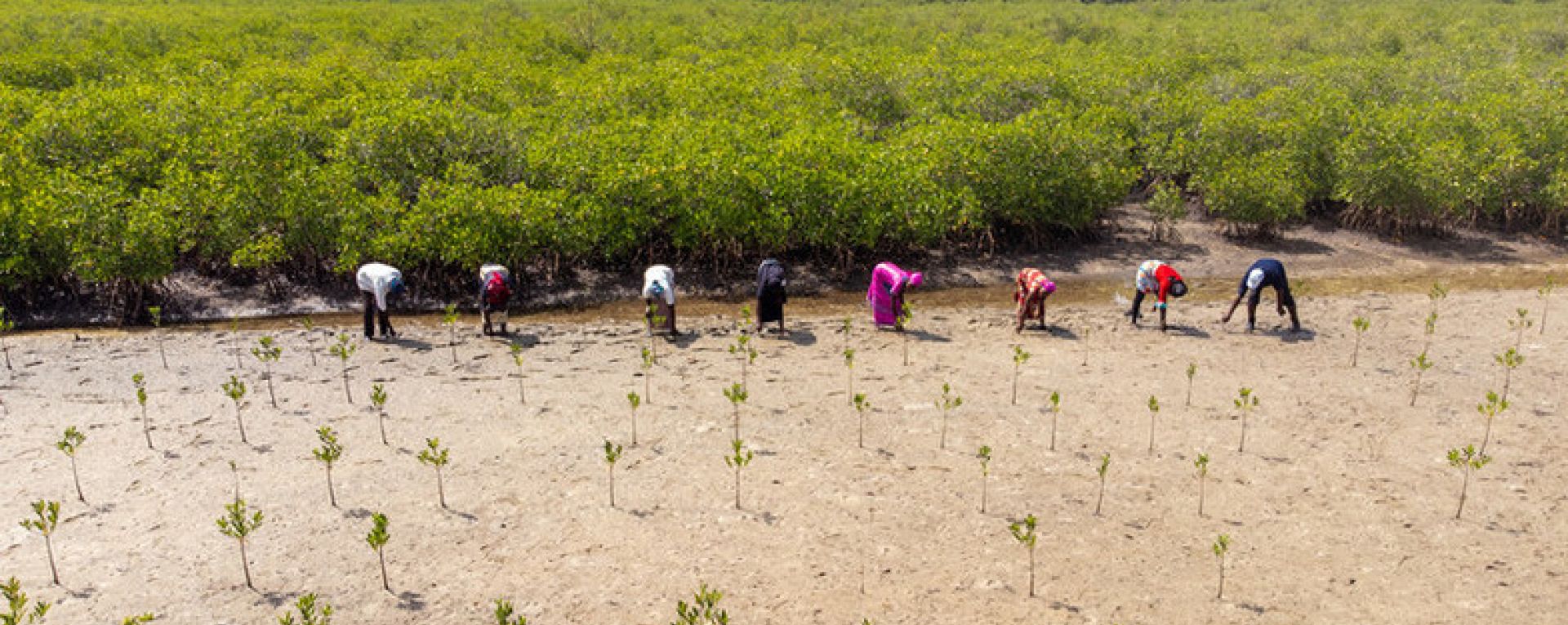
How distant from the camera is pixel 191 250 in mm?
22031

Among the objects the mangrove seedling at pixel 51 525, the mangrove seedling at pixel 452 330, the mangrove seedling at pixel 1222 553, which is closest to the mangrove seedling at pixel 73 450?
the mangrove seedling at pixel 51 525

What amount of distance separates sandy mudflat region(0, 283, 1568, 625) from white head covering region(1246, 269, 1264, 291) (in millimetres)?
971

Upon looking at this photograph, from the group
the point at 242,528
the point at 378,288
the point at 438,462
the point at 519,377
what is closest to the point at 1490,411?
the point at 438,462

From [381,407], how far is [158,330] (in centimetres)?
852

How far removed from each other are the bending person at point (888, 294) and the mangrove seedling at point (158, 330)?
1177cm

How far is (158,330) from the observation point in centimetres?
1952

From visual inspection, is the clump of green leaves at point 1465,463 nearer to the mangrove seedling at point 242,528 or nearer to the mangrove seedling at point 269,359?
the mangrove seedling at point 242,528

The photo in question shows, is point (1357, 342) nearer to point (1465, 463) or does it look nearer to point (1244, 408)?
point (1244, 408)

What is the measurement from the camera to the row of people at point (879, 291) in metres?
17.6

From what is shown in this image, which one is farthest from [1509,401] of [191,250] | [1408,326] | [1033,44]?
[1033,44]

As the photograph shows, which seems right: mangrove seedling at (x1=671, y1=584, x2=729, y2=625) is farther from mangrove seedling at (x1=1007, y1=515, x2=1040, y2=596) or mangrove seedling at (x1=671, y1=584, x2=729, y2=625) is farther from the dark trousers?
the dark trousers

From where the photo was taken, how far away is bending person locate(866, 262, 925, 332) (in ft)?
59.6

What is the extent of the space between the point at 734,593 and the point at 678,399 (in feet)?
17.2

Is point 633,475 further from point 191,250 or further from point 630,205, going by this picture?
point 191,250
